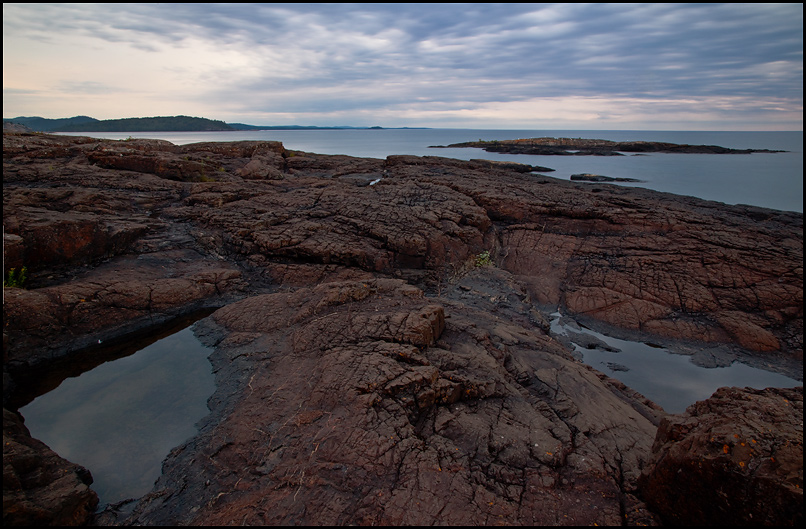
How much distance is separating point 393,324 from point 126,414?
15.8 ft

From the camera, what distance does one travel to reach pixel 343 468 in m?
4.84

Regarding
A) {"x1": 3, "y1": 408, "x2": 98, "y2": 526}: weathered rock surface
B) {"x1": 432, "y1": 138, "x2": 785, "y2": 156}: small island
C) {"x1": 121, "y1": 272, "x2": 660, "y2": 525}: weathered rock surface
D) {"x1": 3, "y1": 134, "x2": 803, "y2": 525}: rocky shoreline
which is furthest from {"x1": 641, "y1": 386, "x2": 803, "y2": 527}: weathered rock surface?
{"x1": 432, "y1": 138, "x2": 785, "y2": 156}: small island

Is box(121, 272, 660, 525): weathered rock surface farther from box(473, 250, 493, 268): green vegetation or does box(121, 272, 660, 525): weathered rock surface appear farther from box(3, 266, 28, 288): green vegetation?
box(473, 250, 493, 268): green vegetation

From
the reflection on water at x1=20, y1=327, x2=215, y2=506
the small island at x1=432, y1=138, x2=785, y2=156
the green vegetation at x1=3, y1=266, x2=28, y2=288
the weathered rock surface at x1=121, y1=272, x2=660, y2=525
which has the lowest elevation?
the reflection on water at x1=20, y1=327, x2=215, y2=506

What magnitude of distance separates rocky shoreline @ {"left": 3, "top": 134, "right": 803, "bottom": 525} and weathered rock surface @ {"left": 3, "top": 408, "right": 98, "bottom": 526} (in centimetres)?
3

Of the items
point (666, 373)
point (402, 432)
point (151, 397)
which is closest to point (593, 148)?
point (666, 373)

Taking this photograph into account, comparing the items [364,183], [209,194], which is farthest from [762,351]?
[209,194]

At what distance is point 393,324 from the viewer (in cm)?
747

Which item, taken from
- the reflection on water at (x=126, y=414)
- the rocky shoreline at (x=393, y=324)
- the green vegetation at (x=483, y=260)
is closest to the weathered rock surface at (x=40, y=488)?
the rocky shoreline at (x=393, y=324)

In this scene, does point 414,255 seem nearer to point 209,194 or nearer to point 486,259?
point 486,259

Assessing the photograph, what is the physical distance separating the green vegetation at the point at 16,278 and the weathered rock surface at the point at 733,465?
13091 mm

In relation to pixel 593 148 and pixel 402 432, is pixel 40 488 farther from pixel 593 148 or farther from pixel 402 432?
pixel 593 148

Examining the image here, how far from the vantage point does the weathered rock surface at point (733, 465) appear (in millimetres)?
3307

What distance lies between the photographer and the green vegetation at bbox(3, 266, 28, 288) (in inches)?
359
